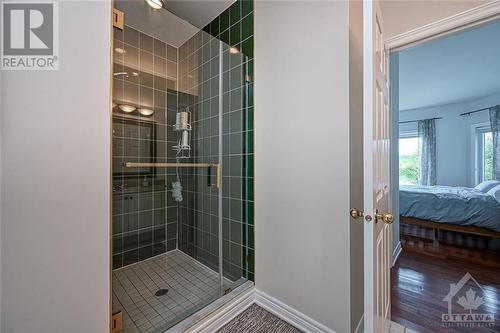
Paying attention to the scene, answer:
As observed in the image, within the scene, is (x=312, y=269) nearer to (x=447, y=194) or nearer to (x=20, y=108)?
(x=20, y=108)

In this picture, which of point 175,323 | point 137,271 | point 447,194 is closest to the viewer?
point 175,323

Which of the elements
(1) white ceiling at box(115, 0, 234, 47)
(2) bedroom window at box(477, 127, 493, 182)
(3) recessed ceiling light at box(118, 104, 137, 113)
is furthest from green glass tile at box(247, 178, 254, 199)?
(2) bedroom window at box(477, 127, 493, 182)

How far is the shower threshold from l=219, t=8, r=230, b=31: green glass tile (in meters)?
2.32

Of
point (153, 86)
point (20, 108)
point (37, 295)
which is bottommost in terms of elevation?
point (37, 295)

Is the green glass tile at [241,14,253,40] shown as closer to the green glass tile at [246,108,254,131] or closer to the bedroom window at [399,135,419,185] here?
the green glass tile at [246,108,254,131]

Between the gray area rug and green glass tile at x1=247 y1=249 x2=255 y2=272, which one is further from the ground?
green glass tile at x1=247 y1=249 x2=255 y2=272

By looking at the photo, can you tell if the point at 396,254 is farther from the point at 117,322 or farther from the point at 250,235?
the point at 117,322

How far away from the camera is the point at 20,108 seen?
809mm

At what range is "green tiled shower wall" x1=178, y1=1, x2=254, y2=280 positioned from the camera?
183 centimetres

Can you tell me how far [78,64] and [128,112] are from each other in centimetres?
109

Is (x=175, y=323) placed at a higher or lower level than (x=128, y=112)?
lower

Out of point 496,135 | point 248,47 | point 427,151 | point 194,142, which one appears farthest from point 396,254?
point 427,151

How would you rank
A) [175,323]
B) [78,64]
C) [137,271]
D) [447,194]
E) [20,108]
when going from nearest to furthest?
[20,108]
[78,64]
[175,323]
[137,271]
[447,194]

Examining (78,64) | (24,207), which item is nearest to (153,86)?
(78,64)
